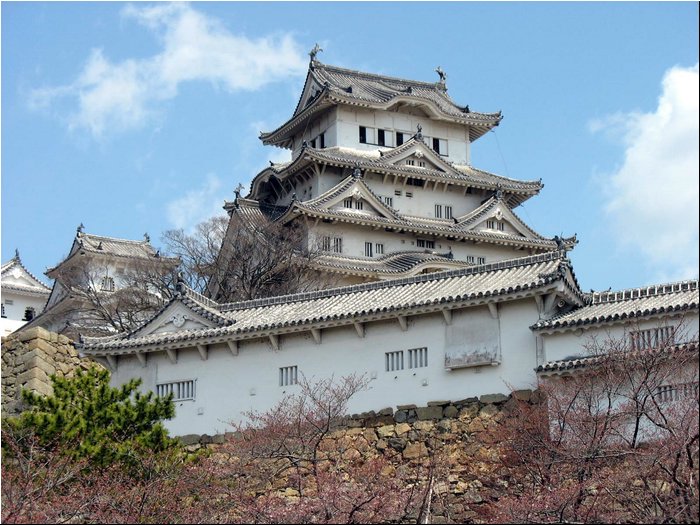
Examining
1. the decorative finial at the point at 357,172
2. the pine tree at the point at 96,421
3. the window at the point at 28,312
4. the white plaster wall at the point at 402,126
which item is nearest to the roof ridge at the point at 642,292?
the pine tree at the point at 96,421

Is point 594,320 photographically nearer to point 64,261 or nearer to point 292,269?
point 292,269

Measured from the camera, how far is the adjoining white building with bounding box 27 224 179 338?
37781 mm

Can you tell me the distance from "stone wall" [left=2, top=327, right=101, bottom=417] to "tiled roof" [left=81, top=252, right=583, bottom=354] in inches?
40.2

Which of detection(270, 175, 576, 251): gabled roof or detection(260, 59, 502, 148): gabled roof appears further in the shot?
detection(260, 59, 502, 148): gabled roof

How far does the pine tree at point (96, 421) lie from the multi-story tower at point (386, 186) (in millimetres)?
17254

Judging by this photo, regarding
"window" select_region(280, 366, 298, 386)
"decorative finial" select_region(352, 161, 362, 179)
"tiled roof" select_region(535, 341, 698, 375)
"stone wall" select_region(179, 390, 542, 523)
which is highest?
"decorative finial" select_region(352, 161, 362, 179)

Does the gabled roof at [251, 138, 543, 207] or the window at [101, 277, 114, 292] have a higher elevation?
the gabled roof at [251, 138, 543, 207]

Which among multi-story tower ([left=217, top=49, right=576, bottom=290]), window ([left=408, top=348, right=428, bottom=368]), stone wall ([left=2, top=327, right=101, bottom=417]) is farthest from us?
multi-story tower ([left=217, top=49, right=576, bottom=290])

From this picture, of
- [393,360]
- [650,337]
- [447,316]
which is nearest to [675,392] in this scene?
[650,337]

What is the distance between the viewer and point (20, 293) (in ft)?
201

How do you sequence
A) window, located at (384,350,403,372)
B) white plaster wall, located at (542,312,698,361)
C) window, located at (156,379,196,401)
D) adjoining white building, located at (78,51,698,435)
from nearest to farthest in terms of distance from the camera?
1. white plaster wall, located at (542,312,698,361)
2. adjoining white building, located at (78,51,698,435)
3. window, located at (384,350,403,372)
4. window, located at (156,379,196,401)

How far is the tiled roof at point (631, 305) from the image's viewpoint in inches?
828

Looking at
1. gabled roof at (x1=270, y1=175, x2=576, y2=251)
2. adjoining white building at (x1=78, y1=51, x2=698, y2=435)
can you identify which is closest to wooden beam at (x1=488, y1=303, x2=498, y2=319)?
adjoining white building at (x1=78, y1=51, x2=698, y2=435)

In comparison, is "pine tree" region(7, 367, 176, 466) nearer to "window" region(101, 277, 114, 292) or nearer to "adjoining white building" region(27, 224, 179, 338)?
"adjoining white building" region(27, 224, 179, 338)
